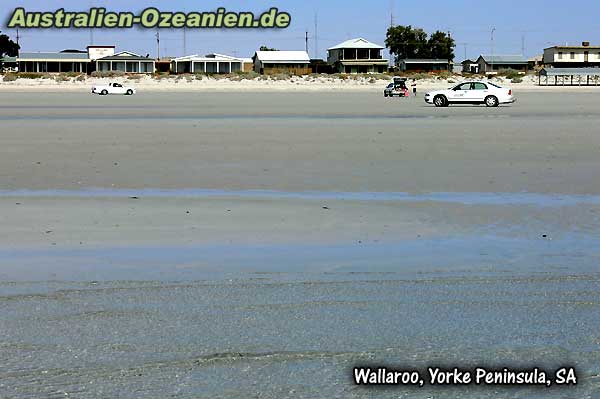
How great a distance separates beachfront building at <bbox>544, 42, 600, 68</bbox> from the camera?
13925 cm

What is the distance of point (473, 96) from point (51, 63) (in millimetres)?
Result: 93421

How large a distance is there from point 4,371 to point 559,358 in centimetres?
330

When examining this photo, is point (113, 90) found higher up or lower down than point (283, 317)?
higher up

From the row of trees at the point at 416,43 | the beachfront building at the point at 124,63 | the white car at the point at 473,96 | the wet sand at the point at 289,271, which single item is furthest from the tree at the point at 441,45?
the wet sand at the point at 289,271

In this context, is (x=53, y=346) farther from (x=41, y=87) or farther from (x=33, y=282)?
(x=41, y=87)

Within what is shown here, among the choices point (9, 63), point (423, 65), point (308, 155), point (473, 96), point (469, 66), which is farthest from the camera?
point (469, 66)

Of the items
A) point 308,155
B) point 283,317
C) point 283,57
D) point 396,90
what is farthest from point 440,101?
point 283,57

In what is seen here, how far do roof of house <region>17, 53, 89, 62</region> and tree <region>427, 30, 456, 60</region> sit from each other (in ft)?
172

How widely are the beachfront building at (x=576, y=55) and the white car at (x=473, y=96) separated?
99.1m

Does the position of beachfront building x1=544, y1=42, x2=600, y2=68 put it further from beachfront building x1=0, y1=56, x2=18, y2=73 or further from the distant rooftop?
beachfront building x1=0, y1=56, x2=18, y2=73

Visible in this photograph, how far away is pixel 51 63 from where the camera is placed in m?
127

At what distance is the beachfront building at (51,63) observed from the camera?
12597 centimetres

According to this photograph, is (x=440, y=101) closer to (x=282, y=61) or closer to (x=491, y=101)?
(x=491, y=101)

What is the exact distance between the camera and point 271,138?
22766 millimetres
